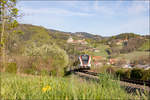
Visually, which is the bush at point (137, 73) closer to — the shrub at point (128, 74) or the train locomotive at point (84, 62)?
the shrub at point (128, 74)

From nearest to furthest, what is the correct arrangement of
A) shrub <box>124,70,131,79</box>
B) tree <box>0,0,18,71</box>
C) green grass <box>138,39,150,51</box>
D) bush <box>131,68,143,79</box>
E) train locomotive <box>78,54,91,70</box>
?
tree <box>0,0,18,71</box>, bush <box>131,68,143,79</box>, shrub <box>124,70,131,79</box>, train locomotive <box>78,54,91,70</box>, green grass <box>138,39,150,51</box>

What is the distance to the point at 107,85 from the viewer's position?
363 centimetres

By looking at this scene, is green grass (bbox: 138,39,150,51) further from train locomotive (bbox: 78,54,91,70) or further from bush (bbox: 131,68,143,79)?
bush (bbox: 131,68,143,79)

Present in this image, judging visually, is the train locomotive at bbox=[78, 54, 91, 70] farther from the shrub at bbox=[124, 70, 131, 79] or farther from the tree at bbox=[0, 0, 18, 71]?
the tree at bbox=[0, 0, 18, 71]

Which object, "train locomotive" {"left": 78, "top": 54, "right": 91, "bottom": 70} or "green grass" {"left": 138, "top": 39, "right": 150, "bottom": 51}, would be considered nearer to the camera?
"train locomotive" {"left": 78, "top": 54, "right": 91, "bottom": 70}

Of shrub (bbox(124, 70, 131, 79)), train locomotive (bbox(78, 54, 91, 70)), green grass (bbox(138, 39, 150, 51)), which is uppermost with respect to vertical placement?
green grass (bbox(138, 39, 150, 51))

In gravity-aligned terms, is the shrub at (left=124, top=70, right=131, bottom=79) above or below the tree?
below

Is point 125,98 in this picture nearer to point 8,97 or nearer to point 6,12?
point 8,97

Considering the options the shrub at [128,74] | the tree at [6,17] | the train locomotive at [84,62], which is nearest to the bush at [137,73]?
the shrub at [128,74]

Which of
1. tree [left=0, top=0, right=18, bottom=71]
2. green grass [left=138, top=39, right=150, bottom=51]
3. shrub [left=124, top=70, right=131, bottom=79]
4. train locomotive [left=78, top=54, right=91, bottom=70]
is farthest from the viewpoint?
green grass [left=138, top=39, right=150, bottom=51]

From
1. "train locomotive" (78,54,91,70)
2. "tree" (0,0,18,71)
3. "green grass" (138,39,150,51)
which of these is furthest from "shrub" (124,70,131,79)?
"green grass" (138,39,150,51)

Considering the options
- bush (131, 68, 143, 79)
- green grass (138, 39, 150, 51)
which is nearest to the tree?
bush (131, 68, 143, 79)

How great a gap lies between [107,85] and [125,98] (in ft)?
3.24

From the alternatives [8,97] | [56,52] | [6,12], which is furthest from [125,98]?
[56,52]
